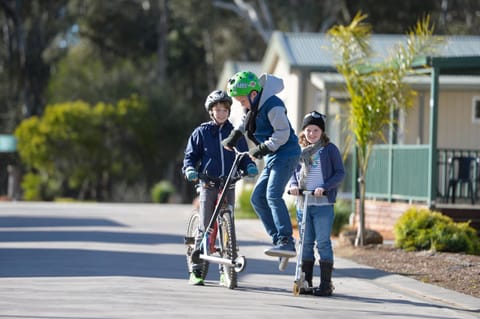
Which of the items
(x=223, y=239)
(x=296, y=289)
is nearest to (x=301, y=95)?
(x=223, y=239)

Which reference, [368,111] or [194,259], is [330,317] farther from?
[368,111]

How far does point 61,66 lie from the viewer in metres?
58.7

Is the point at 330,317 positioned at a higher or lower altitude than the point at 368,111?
lower

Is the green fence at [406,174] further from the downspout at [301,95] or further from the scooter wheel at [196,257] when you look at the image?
the scooter wheel at [196,257]

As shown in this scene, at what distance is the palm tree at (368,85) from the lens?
18844 millimetres

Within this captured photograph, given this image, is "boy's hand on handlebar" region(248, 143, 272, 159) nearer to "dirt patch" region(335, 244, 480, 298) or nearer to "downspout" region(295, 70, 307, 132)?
"dirt patch" region(335, 244, 480, 298)

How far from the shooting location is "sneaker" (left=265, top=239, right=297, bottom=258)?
11.4m

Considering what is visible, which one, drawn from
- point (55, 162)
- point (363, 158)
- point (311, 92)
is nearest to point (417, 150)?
point (363, 158)

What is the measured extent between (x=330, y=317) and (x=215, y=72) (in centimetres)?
5093

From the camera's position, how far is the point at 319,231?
38.4ft

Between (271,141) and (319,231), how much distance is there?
1.08 m

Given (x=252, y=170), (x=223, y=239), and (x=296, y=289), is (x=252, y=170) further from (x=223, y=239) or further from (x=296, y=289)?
(x=296, y=289)

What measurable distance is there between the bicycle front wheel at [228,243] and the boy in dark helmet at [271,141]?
335mm

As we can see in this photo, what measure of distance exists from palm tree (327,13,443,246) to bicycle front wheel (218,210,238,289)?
724cm
